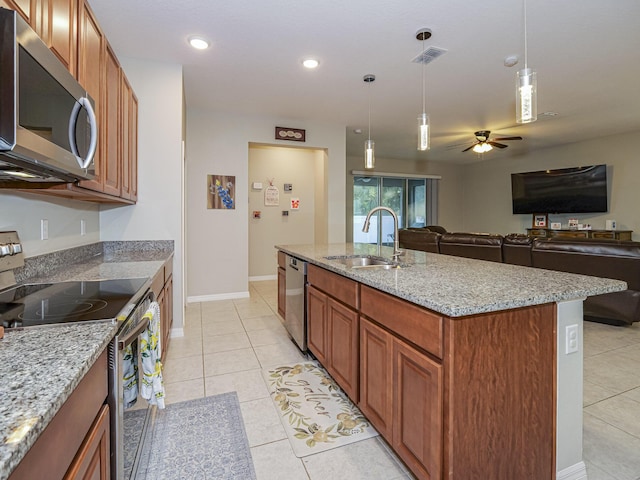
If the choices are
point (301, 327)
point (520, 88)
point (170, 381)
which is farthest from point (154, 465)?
point (520, 88)

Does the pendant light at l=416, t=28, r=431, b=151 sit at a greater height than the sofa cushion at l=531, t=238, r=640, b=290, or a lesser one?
greater

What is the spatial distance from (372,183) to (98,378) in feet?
25.8

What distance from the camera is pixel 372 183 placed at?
327 inches

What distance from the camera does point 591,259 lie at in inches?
130

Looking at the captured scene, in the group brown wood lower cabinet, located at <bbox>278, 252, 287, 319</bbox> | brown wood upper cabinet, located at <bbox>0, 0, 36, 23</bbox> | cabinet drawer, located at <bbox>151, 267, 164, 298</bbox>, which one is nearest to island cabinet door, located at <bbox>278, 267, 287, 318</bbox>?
brown wood lower cabinet, located at <bbox>278, 252, 287, 319</bbox>

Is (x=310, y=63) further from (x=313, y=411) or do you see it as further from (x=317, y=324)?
(x=313, y=411)

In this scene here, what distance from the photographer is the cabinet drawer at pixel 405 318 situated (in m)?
1.19

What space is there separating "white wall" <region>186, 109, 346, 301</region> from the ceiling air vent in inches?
90.0

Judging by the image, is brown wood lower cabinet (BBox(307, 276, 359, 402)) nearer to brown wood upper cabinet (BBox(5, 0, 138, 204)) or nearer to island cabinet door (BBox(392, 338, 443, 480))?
island cabinet door (BBox(392, 338, 443, 480))

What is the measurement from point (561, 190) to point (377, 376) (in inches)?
281

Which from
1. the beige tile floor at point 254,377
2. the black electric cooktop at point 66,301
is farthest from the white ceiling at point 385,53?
the beige tile floor at point 254,377

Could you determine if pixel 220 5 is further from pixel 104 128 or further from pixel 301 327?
pixel 301 327

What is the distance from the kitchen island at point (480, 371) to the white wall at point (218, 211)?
11.1 ft

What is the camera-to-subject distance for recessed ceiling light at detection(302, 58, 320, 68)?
10.3ft
